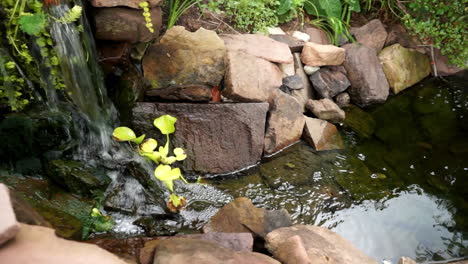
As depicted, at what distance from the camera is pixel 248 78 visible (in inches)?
152

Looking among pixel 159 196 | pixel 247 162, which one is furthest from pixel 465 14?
pixel 159 196

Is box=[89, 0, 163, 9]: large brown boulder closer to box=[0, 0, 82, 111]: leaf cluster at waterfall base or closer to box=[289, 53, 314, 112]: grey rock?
box=[0, 0, 82, 111]: leaf cluster at waterfall base

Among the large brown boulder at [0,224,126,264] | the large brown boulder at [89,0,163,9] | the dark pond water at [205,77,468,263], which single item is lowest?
the dark pond water at [205,77,468,263]

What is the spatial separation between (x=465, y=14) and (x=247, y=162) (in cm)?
314

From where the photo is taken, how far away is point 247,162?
11.9 feet

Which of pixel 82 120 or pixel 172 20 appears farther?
pixel 172 20

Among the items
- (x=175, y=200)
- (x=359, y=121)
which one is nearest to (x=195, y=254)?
(x=175, y=200)

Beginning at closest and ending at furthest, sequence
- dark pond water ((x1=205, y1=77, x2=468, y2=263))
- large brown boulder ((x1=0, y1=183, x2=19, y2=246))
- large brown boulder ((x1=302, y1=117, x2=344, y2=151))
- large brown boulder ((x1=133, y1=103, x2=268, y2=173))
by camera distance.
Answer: large brown boulder ((x1=0, y1=183, x2=19, y2=246)) < dark pond water ((x1=205, y1=77, x2=468, y2=263)) < large brown boulder ((x1=133, y1=103, x2=268, y2=173)) < large brown boulder ((x1=302, y1=117, x2=344, y2=151))

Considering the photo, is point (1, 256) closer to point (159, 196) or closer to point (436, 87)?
point (159, 196)

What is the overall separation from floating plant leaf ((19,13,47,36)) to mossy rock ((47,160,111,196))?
887mm

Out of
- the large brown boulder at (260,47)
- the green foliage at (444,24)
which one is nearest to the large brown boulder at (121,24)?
the large brown boulder at (260,47)

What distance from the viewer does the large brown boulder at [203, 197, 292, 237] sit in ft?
8.93

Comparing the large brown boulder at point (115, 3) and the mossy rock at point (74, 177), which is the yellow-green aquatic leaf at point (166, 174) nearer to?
the mossy rock at point (74, 177)

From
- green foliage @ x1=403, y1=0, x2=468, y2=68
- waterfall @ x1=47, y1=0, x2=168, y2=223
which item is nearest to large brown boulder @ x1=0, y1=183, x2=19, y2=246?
waterfall @ x1=47, y1=0, x2=168, y2=223
